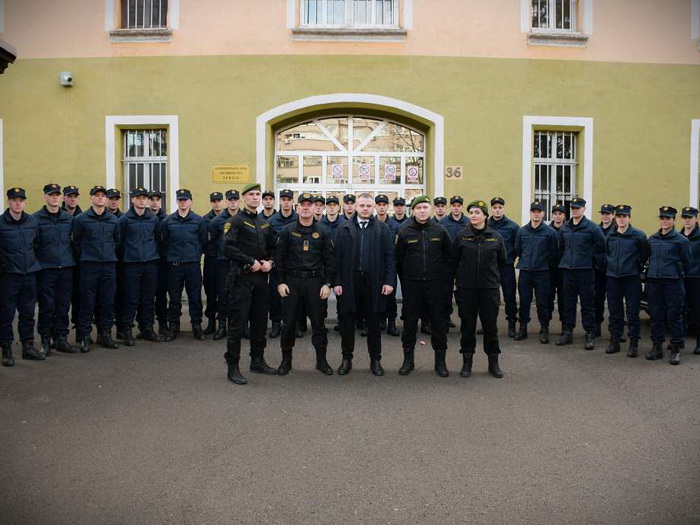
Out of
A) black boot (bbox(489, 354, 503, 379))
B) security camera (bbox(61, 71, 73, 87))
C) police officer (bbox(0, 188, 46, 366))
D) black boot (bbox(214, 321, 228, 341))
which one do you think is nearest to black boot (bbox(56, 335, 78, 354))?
police officer (bbox(0, 188, 46, 366))

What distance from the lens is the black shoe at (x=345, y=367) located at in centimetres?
669

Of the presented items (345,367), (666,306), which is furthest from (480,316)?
(666,306)

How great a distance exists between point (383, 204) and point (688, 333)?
17.7 ft

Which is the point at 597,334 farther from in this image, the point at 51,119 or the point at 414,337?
the point at 51,119

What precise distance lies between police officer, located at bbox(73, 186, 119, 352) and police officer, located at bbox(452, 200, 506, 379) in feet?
16.0

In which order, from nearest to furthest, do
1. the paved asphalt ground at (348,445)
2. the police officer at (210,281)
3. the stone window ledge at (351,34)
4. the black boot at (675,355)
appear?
the paved asphalt ground at (348,445) → the black boot at (675,355) → the police officer at (210,281) → the stone window ledge at (351,34)

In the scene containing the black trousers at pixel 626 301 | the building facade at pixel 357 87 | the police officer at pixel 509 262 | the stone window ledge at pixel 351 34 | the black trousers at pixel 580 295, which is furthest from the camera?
the building facade at pixel 357 87

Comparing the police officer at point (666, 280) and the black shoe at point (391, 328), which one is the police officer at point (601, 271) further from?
A: the black shoe at point (391, 328)

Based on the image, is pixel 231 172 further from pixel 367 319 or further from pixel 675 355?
pixel 675 355

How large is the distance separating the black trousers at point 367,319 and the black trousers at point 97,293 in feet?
11.7

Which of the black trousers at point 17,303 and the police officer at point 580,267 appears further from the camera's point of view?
the police officer at point 580,267

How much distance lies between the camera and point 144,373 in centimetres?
668

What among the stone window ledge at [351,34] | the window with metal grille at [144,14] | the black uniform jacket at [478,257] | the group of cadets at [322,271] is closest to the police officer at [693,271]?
the group of cadets at [322,271]

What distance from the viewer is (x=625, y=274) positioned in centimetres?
788
